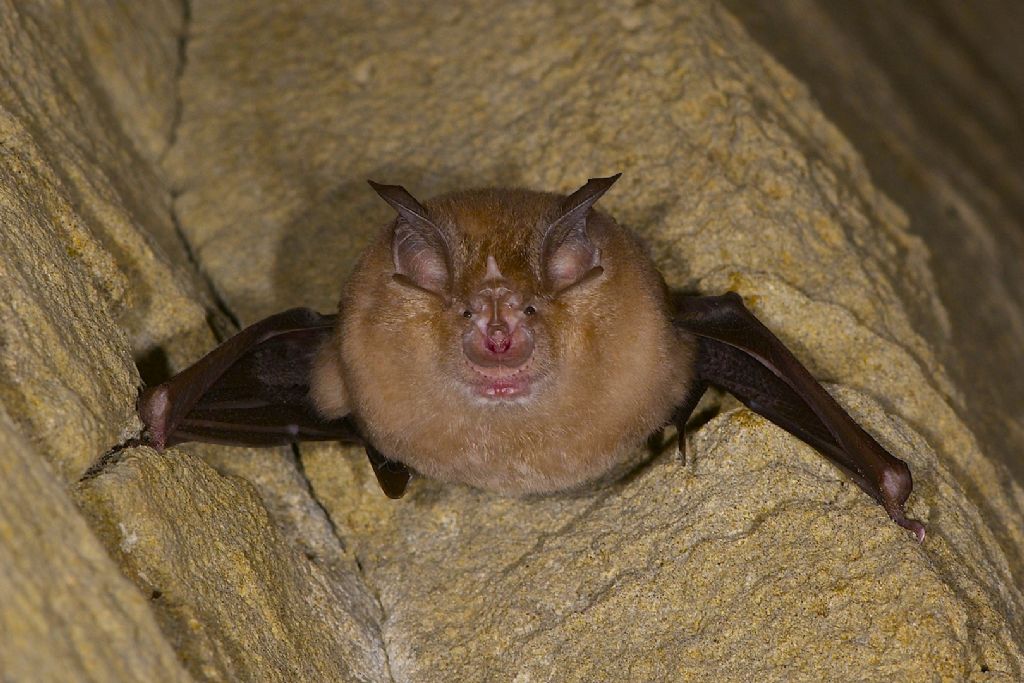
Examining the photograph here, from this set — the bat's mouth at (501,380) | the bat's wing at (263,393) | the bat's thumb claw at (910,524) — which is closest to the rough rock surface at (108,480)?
the bat's wing at (263,393)

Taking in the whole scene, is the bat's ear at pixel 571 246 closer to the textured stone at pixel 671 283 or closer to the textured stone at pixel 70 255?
the textured stone at pixel 671 283

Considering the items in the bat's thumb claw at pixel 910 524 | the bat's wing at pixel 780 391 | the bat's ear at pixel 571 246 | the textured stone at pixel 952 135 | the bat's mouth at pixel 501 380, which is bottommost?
the textured stone at pixel 952 135

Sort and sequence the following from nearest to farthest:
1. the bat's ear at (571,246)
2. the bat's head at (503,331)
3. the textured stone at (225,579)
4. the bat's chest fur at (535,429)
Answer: the textured stone at (225,579) → the bat's ear at (571,246) → the bat's head at (503,331) → the bat's chest fur at (535,429)

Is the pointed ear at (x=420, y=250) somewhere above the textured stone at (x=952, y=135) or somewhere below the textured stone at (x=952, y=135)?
above

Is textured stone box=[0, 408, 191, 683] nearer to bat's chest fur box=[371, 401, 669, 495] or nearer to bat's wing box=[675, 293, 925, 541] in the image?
bat's chest fur box=[371, 401, 669, 495]

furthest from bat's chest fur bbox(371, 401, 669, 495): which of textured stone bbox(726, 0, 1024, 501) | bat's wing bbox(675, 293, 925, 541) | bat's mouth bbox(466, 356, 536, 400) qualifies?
textured stone bbox(726, 0, 1024, 501)

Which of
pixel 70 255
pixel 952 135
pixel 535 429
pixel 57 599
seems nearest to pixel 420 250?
pixel 535 429

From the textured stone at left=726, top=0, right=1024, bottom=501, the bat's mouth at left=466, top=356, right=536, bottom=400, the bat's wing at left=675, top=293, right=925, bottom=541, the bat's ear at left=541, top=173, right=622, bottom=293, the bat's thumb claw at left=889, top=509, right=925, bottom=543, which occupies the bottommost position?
the textured stone at left=726, top=0, right=1024, bottom=501

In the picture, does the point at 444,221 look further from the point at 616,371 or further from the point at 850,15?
the point at 850,15

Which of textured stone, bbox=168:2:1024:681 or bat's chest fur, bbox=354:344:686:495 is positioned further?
bat's chest fur, bbox=354:344:686:495
